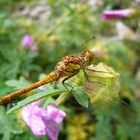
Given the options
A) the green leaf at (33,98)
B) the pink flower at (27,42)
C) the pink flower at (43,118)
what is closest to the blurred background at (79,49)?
the pink flower at (27,42)

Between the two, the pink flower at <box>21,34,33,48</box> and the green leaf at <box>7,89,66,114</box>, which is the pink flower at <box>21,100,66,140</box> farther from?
the pink flower at <box>21,34,33,48</box>

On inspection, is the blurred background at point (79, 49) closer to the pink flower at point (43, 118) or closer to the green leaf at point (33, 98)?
the pink flower at point (43, 118)

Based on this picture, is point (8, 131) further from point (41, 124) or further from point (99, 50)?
point (99, 50)

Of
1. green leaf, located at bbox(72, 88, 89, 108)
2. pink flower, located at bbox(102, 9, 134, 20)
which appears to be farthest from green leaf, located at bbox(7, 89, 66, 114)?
pink flower, located at bbox(102, 9, 134, 20)

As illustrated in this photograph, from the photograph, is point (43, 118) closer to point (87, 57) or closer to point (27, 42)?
point (87, 57)

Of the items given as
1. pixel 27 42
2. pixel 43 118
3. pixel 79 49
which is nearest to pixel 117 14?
pixel 79 49

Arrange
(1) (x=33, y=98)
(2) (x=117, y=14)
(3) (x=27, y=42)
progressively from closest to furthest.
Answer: (1) (x=33, y=98) → (2) (x=117, y=14) → (3) (x=27, y=42)
